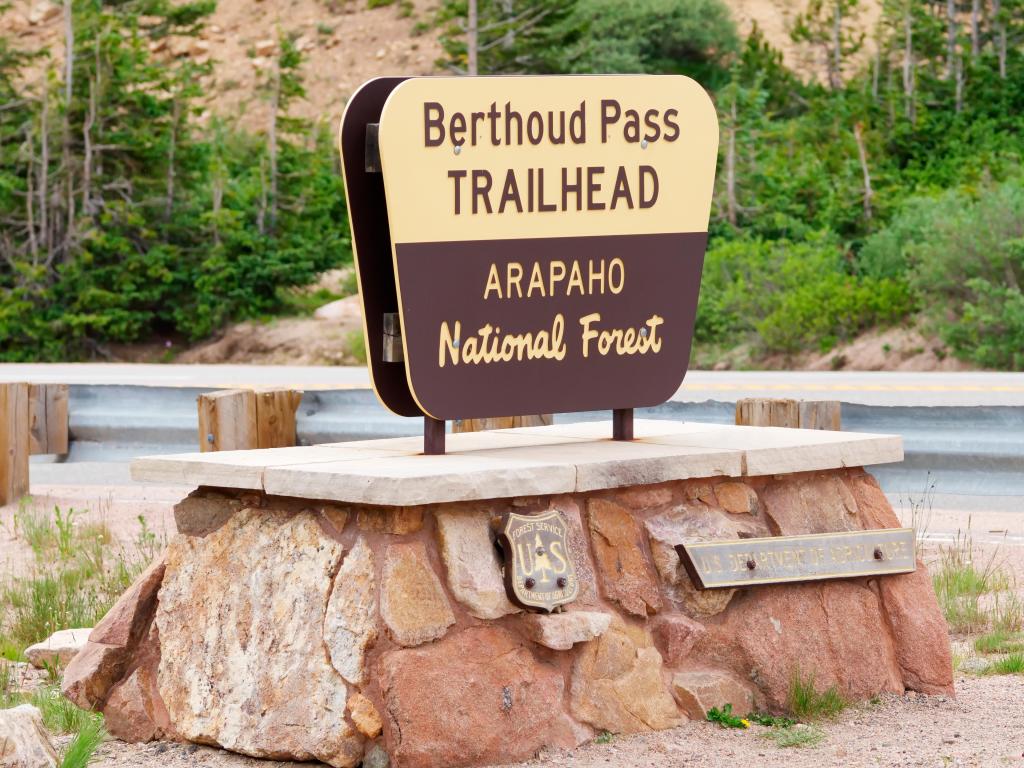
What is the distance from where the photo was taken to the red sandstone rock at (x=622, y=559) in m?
4.89

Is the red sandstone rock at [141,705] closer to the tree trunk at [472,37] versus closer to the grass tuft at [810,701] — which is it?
the grass tuft at [810,701]

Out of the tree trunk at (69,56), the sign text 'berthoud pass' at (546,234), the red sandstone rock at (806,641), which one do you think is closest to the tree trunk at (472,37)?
the tree trunk at (69,56)

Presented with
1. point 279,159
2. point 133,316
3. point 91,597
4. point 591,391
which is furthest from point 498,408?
point 279,159

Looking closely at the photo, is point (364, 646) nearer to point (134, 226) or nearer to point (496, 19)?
point (134, 226)

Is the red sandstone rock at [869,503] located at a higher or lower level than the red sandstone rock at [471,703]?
higher

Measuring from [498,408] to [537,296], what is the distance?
15.0 inches

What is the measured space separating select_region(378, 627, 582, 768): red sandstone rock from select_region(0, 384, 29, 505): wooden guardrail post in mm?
4781

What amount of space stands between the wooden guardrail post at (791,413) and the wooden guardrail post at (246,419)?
220 centimetres

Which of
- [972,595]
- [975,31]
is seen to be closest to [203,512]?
[972,595]

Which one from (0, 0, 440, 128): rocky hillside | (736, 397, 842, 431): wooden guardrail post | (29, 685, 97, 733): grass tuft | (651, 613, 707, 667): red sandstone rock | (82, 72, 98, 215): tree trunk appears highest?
(0, 0, 440, 128): rocky hillside

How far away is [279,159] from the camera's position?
25594 millimetres

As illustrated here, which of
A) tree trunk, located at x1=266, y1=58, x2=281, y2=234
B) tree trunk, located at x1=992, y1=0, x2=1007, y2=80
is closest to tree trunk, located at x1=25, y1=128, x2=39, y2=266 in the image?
tree trunk, located at x1=266, y1=58, x2=281, y2=234

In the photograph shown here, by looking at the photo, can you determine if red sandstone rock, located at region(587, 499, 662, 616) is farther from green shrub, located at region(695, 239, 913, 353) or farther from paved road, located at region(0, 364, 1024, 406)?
green shrub, located at region(695, 239, 913, 353)

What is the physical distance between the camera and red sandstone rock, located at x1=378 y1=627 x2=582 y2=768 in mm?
4453
